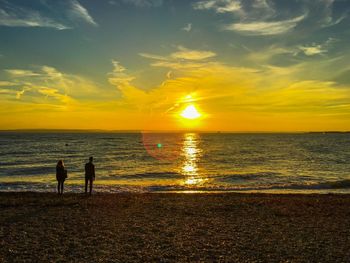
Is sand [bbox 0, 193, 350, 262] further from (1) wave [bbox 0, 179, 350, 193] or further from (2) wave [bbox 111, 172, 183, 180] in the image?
(2) wave [bbox 111, 172, 183, 180]

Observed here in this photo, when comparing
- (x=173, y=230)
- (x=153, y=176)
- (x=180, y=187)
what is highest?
(x=173, y=230)

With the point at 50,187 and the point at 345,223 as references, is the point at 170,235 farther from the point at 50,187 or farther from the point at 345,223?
the point at 50,187

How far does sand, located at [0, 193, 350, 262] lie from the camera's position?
28.6 feet

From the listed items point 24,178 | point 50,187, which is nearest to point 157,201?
point 50,187

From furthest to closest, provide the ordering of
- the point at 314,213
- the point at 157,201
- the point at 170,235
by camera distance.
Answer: the point at 157,201, the point at 314,213, the point at 170,235

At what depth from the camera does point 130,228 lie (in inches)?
455

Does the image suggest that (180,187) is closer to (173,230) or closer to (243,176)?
(243,176)

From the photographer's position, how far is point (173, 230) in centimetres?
1130

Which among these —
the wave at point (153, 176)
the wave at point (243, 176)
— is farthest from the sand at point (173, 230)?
the wave at point (153, 176)

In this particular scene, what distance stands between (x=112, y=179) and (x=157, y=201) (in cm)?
1490

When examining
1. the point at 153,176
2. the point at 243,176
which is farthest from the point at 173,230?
the point at 243,176

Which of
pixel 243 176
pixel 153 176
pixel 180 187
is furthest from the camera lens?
pixel 153 176

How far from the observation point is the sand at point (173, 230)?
28.6ft

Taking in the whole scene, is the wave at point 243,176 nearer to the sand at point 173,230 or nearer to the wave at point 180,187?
the wave at point 180,187
